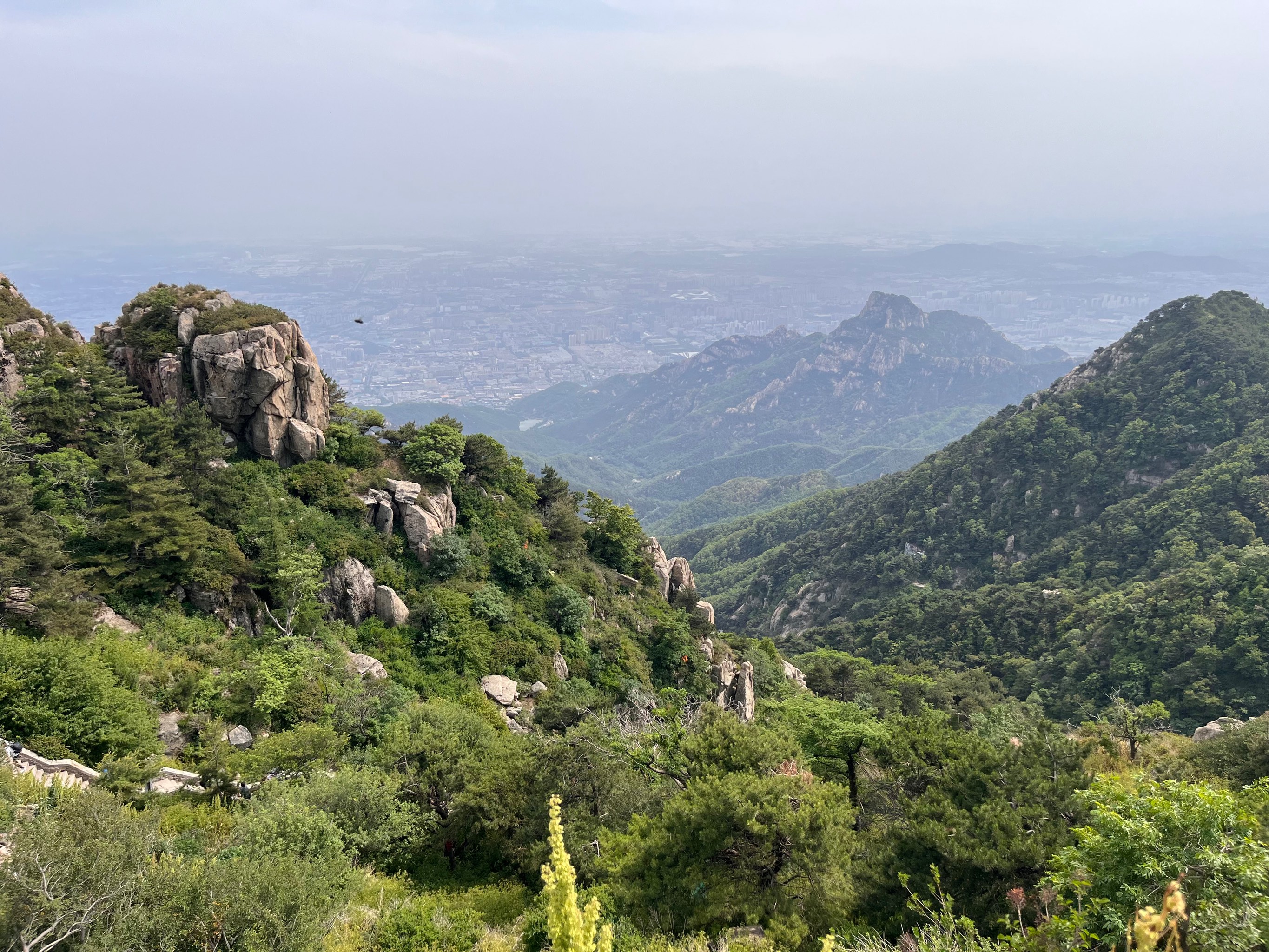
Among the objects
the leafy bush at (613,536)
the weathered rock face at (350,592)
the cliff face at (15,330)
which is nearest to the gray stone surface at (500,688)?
the weathered rock face at (350,592)

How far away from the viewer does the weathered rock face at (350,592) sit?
32.5 meters

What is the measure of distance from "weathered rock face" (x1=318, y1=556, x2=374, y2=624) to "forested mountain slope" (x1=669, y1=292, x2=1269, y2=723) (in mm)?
66468

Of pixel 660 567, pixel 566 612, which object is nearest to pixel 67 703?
pixel 566 612

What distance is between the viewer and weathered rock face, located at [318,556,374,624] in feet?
107

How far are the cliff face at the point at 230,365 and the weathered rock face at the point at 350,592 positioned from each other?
7869 millimetres

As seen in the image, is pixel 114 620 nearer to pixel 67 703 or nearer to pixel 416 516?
pixel 67 703

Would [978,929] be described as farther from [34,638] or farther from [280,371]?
[280,371]

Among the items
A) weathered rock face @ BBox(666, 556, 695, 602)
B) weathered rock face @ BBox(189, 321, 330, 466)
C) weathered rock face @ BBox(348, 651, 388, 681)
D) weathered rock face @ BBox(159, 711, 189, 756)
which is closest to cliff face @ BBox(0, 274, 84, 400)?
weathered rock face @ BBox(189, 321, 330, 466)

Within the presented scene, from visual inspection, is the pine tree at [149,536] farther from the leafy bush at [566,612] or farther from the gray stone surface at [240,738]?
the leafy bush at [566,612]

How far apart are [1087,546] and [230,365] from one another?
109 meters

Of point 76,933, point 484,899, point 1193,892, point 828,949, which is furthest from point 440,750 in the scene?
point 1193,892

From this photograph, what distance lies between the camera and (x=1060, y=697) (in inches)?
2576

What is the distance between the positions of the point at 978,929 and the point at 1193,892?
6.83 metres

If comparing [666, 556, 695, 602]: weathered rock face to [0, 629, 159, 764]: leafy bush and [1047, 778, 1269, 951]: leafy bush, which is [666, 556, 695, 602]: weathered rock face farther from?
[1047, 778, 1269, 951]: leafy bush
